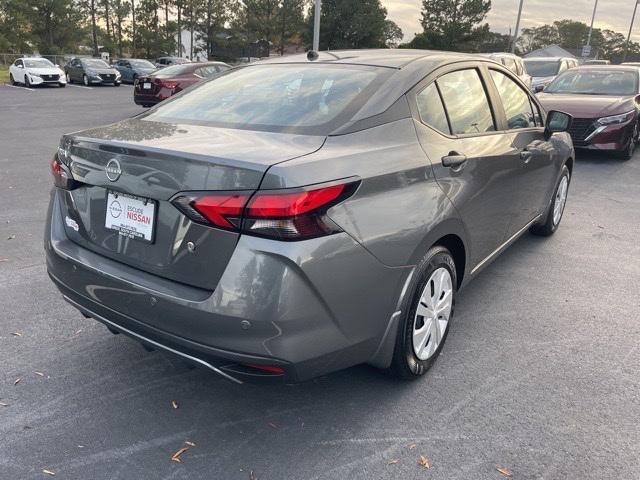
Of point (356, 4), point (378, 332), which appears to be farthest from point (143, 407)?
point (356, 4)

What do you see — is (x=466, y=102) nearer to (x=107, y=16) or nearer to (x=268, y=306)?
(x=268, y=306)

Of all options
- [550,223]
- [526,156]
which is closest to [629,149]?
[550,223]

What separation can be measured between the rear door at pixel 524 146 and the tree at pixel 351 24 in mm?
54000

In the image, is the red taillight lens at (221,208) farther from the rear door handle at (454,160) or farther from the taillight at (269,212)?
the rear door handle at (454,160)

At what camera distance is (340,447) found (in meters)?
2.51

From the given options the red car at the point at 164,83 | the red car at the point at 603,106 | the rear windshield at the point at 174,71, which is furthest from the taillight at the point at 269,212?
the rear windshield at the point at 174,71

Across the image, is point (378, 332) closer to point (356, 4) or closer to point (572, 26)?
point (356, 4)

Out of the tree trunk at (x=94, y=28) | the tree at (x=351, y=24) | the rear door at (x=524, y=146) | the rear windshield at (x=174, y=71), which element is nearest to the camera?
the rear door at (x=524, y=146)

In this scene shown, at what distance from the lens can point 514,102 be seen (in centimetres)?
412

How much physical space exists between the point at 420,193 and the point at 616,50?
132 meters

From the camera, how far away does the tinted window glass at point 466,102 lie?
3.19m

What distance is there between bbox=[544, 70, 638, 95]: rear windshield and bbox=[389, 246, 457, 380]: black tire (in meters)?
9.00

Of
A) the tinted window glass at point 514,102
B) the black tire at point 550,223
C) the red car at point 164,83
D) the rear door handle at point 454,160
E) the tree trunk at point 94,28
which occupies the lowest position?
the black tire at point 550,223

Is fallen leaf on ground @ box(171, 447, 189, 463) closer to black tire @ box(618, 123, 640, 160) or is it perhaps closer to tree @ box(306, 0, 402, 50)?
black tire @ box(618, 123, 640, 160)
